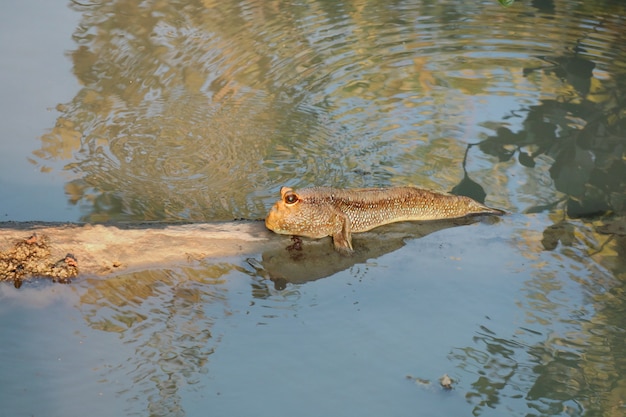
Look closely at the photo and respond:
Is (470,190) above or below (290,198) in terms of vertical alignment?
below

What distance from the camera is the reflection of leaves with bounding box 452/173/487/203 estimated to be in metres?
4.68

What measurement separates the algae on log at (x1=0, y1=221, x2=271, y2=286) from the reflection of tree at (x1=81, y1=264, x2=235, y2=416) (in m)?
0.08

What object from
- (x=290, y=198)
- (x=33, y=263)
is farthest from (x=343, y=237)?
(x=33, y=263)

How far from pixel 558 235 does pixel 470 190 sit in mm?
592

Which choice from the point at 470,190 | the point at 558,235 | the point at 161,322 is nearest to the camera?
the point at 161,322

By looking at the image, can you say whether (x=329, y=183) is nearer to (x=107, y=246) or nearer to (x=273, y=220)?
(x=273, y=220)

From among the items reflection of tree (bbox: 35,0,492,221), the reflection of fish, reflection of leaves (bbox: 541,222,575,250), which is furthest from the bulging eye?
reflection of leaves (bbox: 541,222,575,250)

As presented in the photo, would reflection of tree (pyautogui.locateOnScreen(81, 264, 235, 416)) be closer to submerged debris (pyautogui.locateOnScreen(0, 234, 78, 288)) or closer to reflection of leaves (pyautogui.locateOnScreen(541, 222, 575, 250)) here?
submerged debris (pyautogui.locateOnScreen(0, 234, 78, 288))

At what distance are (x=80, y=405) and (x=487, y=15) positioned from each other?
544 centimetres

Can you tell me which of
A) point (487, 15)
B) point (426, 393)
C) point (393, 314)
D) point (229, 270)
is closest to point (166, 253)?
point (229, 270)

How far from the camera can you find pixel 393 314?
3732mm

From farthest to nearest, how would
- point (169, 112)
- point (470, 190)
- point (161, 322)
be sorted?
point (169, 112)
point (470, 190)
point (161, 322)

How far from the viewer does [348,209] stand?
13.2 feet

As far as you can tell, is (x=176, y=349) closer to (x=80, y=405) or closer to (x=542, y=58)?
(x=80, y=405)
